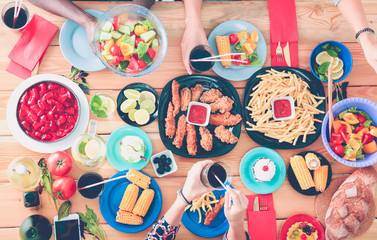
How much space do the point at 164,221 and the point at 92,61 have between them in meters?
1.40

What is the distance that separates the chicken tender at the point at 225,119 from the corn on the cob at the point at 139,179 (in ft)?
2.31

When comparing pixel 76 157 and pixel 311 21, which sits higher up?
pixel 311 21

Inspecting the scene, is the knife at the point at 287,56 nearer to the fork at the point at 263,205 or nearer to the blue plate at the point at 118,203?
the fork at the point at 263,205

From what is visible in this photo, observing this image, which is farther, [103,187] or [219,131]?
[219,131]

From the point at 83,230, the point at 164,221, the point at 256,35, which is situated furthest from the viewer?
the point at 256,35

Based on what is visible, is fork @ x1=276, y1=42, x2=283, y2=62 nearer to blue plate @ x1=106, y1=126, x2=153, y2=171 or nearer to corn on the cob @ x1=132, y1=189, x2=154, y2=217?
blue plate @ x1=106, y1=126, x2=153, y2=171

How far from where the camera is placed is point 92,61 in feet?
7.72

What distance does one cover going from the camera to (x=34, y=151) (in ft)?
7.38

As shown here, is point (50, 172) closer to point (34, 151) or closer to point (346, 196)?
point (34, 151)

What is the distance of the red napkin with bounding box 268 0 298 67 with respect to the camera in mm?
2494

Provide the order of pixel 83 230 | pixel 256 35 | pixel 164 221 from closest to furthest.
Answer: pixel 164 221
pixel 83 230
pixel 256 35

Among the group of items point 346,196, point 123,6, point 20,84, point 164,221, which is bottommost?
point 346,196

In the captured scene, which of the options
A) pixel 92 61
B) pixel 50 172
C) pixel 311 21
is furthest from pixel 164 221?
pixel 311 21

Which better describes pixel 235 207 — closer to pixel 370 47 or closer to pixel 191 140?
pixel 191 140
